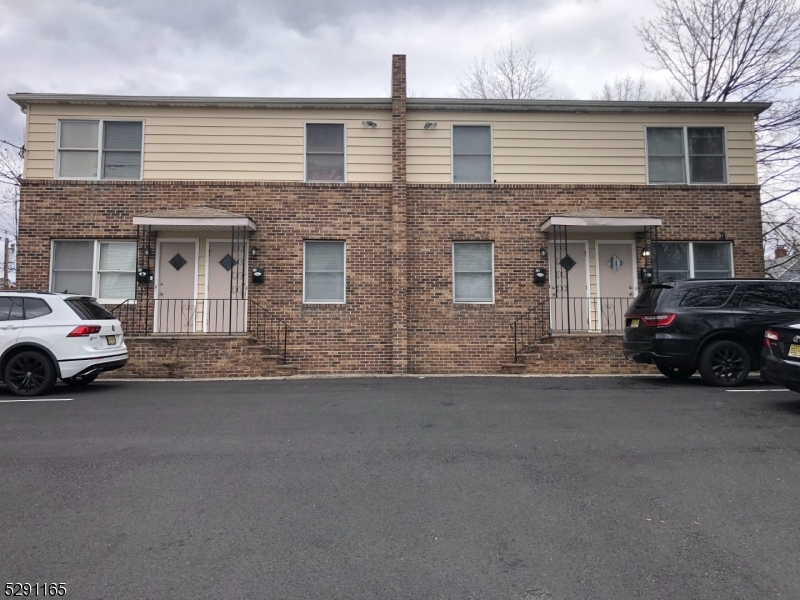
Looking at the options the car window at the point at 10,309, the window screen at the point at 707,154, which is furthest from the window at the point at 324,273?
the window screen at the point at 707,154

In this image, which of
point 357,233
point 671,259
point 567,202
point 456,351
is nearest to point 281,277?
point 357,233

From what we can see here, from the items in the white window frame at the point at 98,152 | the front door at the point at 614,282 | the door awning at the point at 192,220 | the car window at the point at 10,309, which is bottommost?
the car window at the point at 10,309

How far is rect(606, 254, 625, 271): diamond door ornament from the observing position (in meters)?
12.8

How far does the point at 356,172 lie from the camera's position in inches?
496

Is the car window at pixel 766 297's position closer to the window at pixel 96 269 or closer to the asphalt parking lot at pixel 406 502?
the asphalt parking lot at pixel 406 502

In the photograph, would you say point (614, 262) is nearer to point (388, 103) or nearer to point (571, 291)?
point (571, 291)

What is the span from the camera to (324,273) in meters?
12.4

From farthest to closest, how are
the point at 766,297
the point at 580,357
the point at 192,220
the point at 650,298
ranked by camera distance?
the point at 192,220, the point at 580,357, the point at 650,298, the point at 766,297

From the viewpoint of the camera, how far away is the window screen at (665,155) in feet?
42.5

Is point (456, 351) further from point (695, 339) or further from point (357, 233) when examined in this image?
point (695, 339)

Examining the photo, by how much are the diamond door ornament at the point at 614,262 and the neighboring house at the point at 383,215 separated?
0.04m

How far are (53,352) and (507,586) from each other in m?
8.21

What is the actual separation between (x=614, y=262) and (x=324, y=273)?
690 cm

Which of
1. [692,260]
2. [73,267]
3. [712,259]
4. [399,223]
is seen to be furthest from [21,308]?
[712,259]
